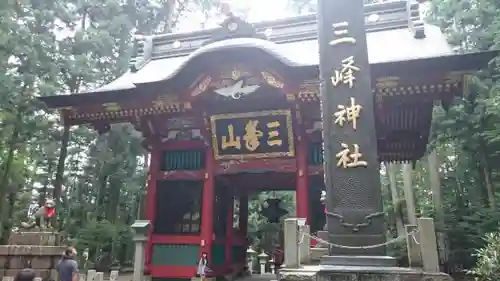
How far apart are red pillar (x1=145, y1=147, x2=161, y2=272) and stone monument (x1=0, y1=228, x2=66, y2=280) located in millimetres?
1993

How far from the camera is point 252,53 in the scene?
852cm

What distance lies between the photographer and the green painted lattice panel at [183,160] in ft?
32.9

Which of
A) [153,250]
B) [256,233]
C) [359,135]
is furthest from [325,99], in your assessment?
[256,233]

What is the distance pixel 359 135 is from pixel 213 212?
5.45 meters

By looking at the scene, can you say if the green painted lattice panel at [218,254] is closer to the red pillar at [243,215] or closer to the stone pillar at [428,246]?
the red pillar at [243,215]

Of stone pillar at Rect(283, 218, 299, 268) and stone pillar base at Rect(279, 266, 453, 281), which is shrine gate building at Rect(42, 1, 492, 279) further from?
stone pillar base at Rect(279, 266, 453, 281)

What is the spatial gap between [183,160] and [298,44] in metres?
4.47

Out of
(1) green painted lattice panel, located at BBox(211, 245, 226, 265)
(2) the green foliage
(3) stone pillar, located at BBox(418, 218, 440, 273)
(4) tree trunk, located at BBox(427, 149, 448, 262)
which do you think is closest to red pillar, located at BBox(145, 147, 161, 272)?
(1) green painted lattice panel, located at BBox(211, 245, 226, 265)

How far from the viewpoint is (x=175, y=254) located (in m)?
9.38

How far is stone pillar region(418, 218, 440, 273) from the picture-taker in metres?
4.70

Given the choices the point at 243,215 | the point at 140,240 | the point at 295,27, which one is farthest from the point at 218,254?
the point at 295,27

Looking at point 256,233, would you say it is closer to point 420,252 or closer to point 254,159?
point 254,159

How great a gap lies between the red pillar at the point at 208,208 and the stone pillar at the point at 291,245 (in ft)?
13.2

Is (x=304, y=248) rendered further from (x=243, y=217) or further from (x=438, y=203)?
(x=438, y=203)
